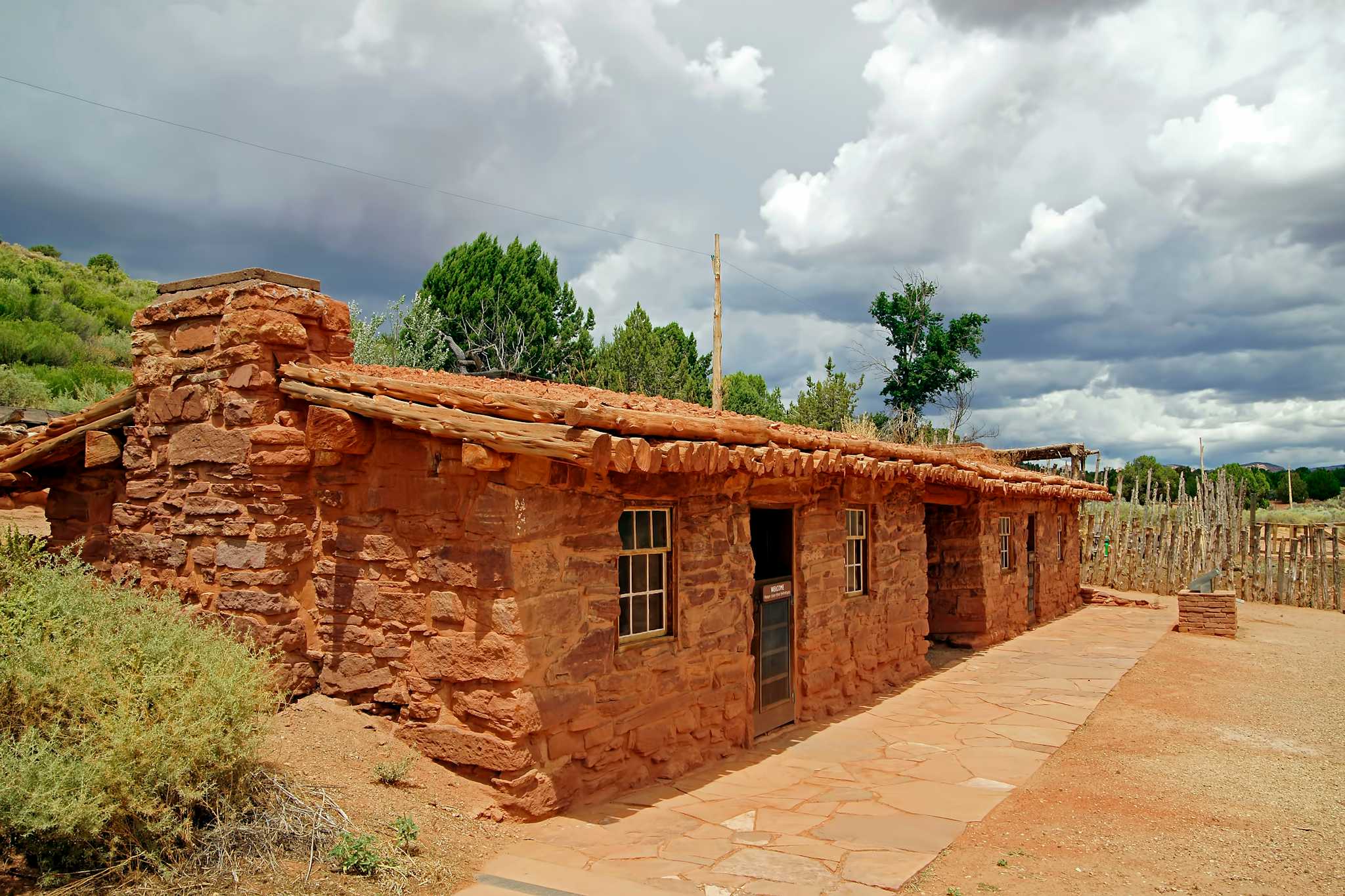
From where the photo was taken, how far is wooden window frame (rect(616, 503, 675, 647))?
6.54 metres

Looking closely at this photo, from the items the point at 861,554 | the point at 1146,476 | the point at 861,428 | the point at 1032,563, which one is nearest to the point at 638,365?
the point at 861,428

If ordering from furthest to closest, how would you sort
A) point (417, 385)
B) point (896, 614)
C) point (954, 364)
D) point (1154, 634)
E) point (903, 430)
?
point (954, 364) → point (903, 430) → point (1154, 634) → point (896, 614) → point (417, 385)

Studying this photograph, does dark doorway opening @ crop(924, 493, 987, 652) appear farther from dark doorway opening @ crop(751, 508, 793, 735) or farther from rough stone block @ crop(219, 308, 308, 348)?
rough stone block @ crop(219, 308, 308, 348)

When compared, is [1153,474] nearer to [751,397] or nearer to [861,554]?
[751,397]

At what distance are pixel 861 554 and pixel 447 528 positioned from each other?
19.7ft

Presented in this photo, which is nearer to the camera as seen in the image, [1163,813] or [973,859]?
[973,859]

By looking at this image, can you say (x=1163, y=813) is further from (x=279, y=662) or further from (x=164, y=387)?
(x=164, y=387)

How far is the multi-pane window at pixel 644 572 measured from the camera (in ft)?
21.7

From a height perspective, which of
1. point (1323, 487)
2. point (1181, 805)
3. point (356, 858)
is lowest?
point (1181, 805)

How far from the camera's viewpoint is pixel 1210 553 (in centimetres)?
1930

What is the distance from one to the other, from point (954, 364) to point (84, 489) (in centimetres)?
2776

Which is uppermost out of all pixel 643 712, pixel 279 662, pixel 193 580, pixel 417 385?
pixel 417 385

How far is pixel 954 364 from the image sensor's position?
30.4 m

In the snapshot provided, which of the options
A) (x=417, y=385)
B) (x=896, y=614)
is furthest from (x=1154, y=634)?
(x=417, y=385)
